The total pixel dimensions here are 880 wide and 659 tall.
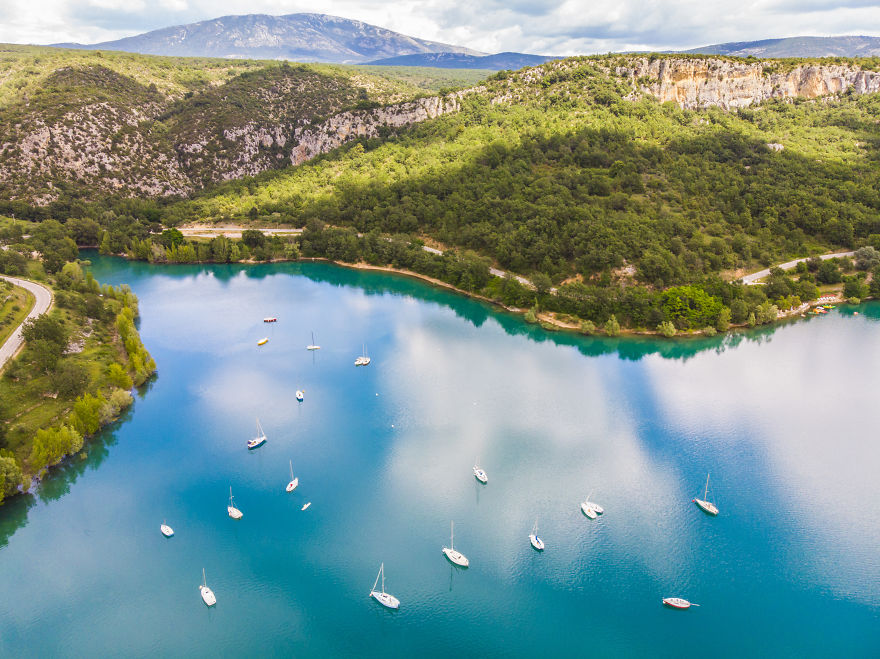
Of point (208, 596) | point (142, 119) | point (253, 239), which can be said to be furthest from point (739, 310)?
point (142, 119)

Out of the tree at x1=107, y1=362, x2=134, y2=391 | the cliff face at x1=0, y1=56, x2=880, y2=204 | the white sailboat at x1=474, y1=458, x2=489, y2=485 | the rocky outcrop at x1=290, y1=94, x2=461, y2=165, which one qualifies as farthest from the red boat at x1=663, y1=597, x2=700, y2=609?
the rocky outcrop at x1=290, y1=94, x2=461, y2=165

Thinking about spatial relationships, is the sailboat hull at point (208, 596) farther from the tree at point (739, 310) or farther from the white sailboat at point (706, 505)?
the tree at point (739, 310)

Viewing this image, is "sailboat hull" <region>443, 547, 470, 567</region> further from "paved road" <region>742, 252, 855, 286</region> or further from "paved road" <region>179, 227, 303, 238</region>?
"paved road" <region>179, 227, 303, 238</region>

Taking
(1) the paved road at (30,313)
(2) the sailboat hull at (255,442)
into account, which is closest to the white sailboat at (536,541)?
(2) the sailboat hull at (255,442)

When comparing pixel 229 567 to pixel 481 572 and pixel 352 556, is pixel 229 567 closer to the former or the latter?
pixel 352 556

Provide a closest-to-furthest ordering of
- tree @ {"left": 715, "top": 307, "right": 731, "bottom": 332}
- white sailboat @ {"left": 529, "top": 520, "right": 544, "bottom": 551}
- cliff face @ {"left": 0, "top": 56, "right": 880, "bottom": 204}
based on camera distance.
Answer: white sailboat @ {"left": 529, "top": 520, "right": 544, "bottom": 551}, tree @ {"left": 715, "top": 307, "right": 731, "bottom": 332}, cliff face @ {"left": 0, "top": 56, "right": 880, "bottom": 204}

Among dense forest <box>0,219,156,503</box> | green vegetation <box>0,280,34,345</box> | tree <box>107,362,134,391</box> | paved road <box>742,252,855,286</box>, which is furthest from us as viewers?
paved road <box>742,252,855,286</box>
